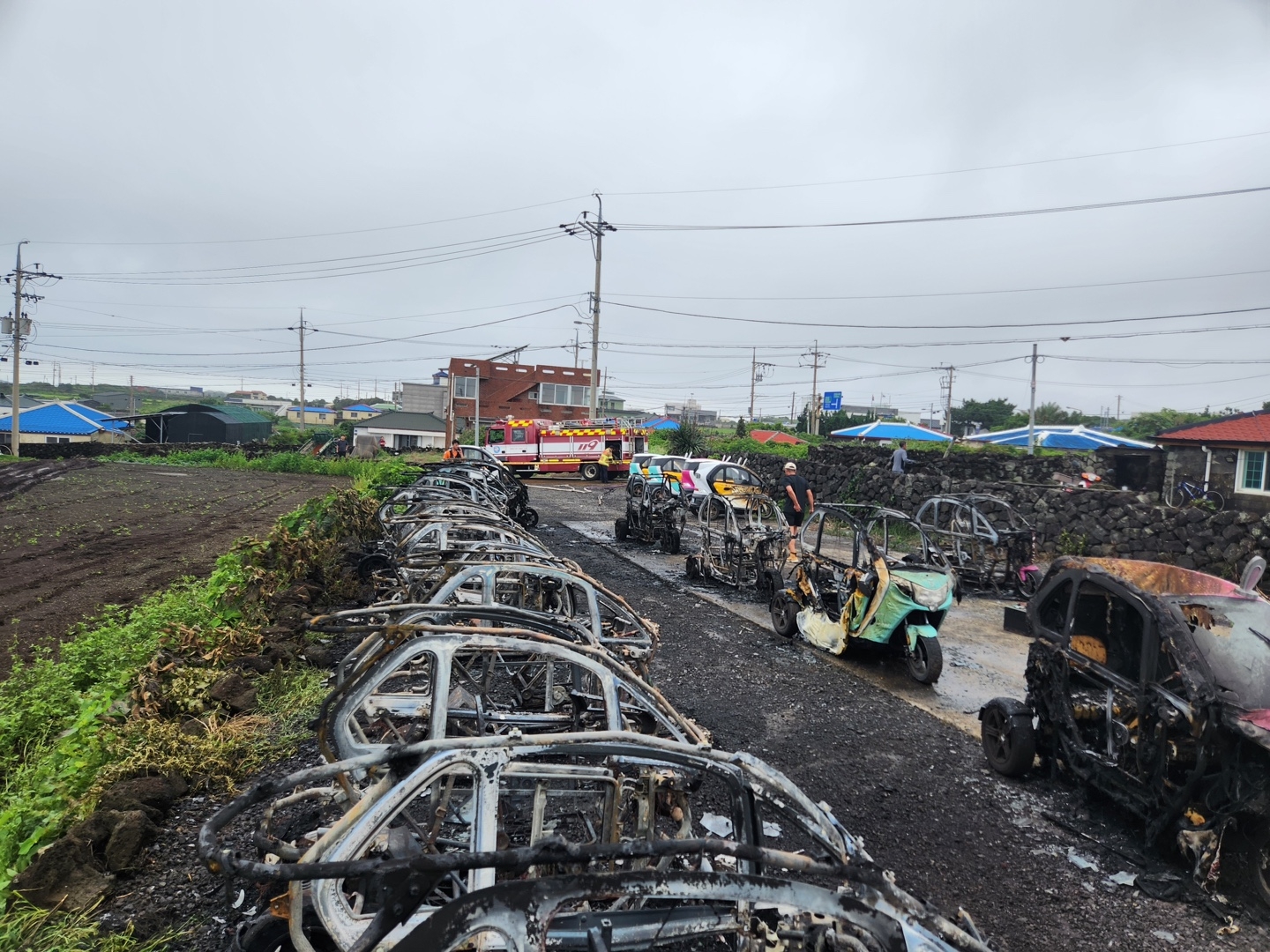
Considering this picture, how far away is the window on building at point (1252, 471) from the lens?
20344 millimetres

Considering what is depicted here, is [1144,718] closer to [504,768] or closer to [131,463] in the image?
[504,768]

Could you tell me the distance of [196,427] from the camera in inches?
1934

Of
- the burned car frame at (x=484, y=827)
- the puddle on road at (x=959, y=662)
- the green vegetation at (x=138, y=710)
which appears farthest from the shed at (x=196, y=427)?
the burned car frame at (x=484, y=827)

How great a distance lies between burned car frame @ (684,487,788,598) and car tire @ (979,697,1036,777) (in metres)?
5.24

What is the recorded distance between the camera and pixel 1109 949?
11.9 feet

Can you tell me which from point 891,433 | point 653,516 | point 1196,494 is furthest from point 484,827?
point 891,433

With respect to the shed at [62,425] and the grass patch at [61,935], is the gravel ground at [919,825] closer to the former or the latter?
the grass patch at [61,935]

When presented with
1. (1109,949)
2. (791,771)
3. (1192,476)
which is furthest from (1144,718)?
(1192,476)

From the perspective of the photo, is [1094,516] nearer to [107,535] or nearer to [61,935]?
[61,935]

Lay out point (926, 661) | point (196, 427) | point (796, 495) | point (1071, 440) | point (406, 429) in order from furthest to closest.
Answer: point (406, 429) → point (196, 427) → point (1071, 440) → point (796, 495) → point (926, 661)

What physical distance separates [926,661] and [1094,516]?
950 cm

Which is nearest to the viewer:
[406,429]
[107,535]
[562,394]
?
[107,535]

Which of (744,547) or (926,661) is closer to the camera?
(926,661)

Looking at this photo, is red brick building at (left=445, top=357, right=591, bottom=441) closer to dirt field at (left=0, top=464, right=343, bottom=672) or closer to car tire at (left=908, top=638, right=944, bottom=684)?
dirt field at (left=0, top=464, right=343, bottom=672)
